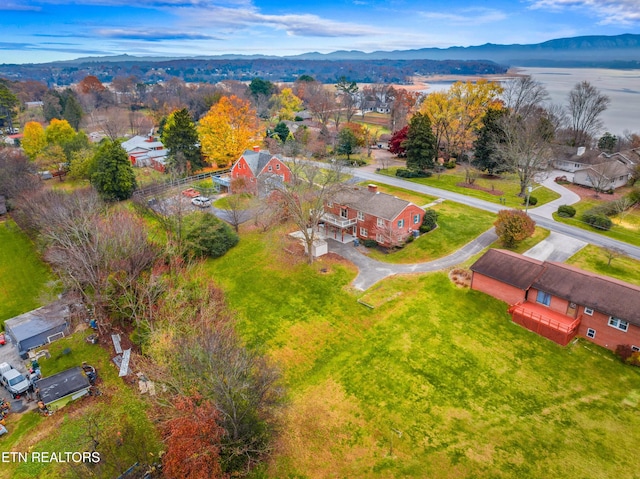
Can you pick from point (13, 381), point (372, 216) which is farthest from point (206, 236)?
point (13, 381)

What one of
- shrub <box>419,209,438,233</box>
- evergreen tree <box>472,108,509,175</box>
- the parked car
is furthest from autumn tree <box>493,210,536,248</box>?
the parked car

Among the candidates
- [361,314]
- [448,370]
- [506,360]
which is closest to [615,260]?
[506,360]

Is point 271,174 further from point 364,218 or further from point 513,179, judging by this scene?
point 513,179

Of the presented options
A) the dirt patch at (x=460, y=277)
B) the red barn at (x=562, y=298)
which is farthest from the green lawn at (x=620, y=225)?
the dirt patch at (x=460, y=277)

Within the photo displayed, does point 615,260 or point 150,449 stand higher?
point 615,260

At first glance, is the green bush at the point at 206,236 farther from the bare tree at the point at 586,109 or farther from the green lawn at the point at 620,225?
the bare tree at the point at 586,109
